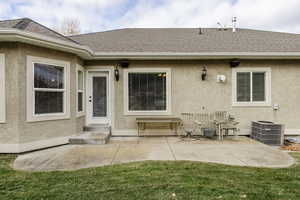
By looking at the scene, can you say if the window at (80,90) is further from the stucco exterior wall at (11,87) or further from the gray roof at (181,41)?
the stucco exterior wall at (11,87)

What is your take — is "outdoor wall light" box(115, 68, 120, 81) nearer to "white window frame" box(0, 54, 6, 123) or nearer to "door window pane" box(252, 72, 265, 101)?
"white window frame" box(0, 54, 6, 123)

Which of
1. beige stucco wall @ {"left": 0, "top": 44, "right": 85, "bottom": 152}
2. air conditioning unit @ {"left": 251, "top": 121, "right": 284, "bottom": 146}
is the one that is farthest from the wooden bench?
beige stucco wall @ {"left": 0, "top": 44, "right": 85, "bottom": 152}

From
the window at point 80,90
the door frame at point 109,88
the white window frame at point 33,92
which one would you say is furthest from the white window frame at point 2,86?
the door frame at point 109,88

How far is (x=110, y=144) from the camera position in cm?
562

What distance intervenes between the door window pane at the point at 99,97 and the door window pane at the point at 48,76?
147 centimetres

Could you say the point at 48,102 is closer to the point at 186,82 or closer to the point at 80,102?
the point at 80,102

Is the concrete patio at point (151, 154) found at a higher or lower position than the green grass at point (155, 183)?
lower

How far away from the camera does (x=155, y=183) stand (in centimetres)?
298

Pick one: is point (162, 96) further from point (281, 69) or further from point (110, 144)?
point (281, 69)

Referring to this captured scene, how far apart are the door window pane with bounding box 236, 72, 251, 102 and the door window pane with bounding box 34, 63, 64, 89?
6.29 meters

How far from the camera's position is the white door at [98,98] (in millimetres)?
6828

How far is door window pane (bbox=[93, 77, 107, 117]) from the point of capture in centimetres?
686

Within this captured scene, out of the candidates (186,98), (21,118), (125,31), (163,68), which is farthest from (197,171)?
(125,31)

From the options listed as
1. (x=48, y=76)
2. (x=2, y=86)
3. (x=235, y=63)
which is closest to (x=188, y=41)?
(x=235, y=63)
